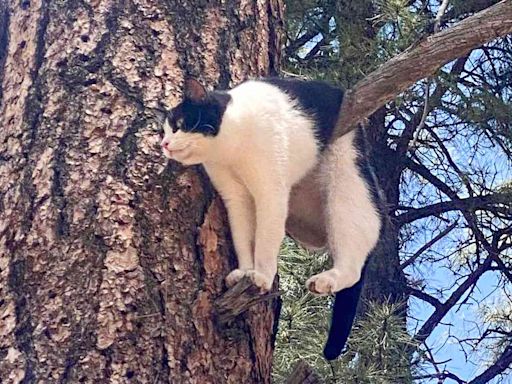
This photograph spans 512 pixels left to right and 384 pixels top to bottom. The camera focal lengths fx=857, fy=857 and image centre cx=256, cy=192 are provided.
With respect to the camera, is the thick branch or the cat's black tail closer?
the thick branch

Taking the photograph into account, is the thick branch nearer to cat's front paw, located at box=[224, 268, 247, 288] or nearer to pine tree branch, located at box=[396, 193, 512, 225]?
cat's front paw, located at box=[224, 268, 247, 288]

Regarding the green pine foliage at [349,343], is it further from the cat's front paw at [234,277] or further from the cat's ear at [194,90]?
the cat's ear at [194,90]

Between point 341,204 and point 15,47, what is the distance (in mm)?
618

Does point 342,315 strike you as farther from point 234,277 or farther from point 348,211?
point 234,277

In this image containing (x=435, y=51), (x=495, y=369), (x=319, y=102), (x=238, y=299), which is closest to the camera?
(x=238, y=299)

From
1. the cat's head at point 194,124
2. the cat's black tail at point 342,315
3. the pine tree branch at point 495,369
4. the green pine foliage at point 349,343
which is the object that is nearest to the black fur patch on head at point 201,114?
the cat's head at point 194,124

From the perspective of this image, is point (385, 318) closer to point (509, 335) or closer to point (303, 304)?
point (303, 304)

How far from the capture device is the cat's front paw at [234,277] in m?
1.22

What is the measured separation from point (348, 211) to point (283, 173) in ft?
0.57

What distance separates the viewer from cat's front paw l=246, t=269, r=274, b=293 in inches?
47.8

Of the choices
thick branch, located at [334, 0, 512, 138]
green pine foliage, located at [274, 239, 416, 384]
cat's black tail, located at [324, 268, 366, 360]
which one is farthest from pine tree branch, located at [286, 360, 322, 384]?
green pine foliage, located at [274, 239, 416, 384]

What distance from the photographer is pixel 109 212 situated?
1180 millimetres

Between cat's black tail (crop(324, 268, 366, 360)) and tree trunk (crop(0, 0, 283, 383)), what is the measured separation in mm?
241

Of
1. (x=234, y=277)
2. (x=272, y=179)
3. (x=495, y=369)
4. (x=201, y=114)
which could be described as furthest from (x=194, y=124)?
(x=495, y=369)
